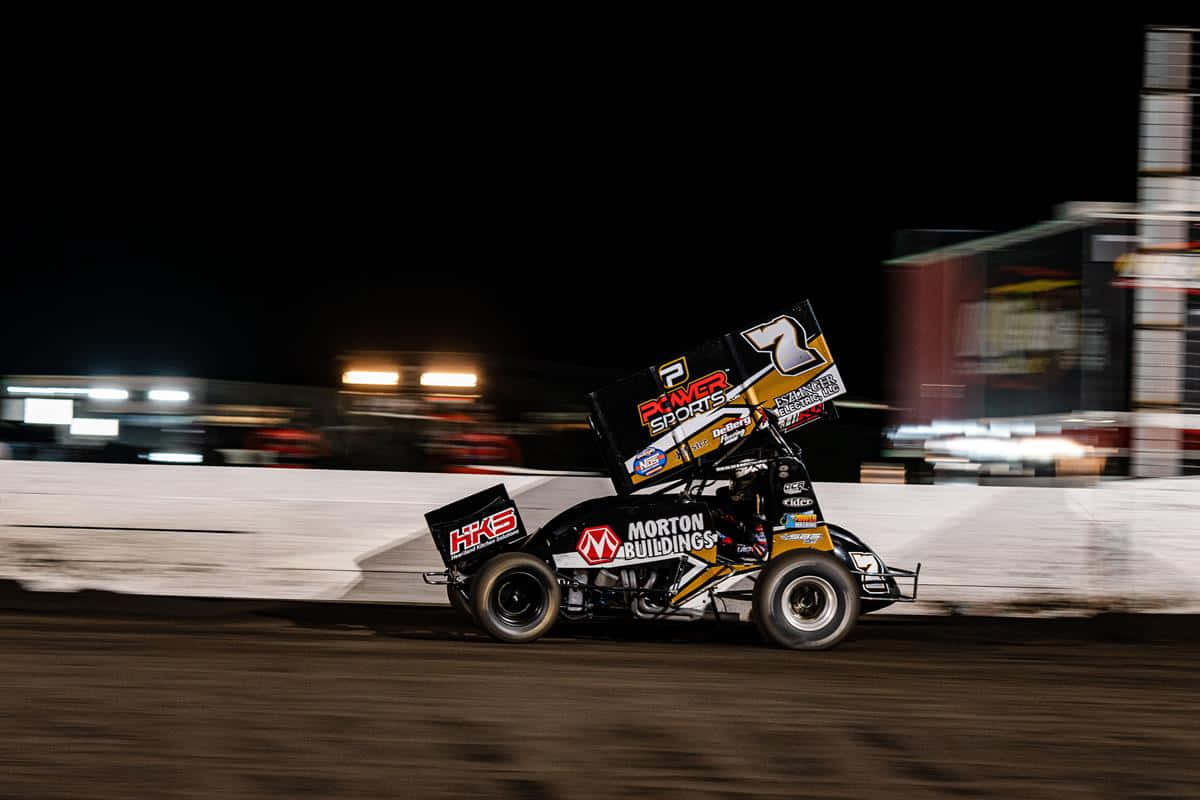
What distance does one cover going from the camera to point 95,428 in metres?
14.2

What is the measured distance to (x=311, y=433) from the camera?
Result: 13.5 metres

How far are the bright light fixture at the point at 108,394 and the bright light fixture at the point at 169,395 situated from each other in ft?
0.89

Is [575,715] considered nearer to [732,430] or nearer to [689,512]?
[689,512]

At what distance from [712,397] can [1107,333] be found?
16.7 ft

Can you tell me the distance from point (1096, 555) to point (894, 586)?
8.08 ft

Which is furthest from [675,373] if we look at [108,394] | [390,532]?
[108,394]

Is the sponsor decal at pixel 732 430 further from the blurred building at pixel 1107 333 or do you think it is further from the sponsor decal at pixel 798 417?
the blurred building at pixel 1107 333

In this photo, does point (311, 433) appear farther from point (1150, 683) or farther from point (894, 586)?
point (1150, 683)

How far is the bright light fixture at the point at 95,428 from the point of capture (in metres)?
13.9

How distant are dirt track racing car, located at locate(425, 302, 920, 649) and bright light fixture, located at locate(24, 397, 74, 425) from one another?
8261mm

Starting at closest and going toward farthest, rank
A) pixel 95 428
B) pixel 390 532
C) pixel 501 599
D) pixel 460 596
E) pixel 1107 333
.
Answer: pixel 501 599, pixel 460 596, pixel 390 532, pixel 1107 333, pixel 95 428

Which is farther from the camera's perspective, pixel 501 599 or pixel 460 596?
pixel 460 596

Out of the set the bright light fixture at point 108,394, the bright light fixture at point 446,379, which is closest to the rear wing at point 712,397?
the bright light fixture at point 446,379

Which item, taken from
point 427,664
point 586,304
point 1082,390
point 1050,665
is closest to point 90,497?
point 427,664
